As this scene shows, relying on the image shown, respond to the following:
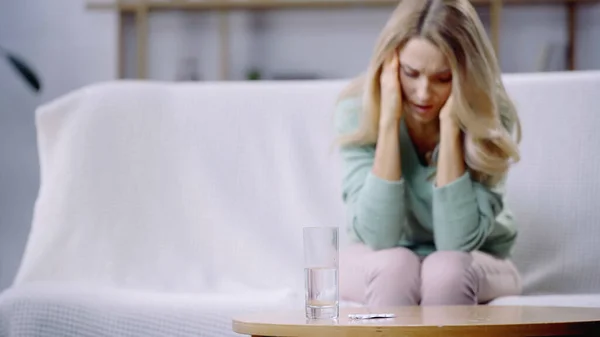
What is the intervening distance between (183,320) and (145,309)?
0.07 meters

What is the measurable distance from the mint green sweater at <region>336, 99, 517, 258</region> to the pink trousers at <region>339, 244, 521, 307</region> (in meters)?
0.08

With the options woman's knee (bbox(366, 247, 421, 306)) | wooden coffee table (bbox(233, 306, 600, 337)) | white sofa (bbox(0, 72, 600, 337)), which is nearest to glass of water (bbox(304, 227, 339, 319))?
wooden coffee table (bbox(233, 306, 600, 337))

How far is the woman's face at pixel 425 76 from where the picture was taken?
1661 millimetres

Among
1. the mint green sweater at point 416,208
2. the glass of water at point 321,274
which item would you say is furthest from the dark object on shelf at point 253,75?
the glass of water at point 321,274

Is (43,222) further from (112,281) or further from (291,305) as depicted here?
(291,305)

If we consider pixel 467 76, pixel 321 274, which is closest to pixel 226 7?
pixel 467 76

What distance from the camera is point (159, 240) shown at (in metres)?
1.96

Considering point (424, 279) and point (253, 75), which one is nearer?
point (424, 279)

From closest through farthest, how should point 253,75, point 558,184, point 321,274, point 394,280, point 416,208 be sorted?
1. point 321,274
2. point 394,280
3. point 416,208
4. point 558,184
5. point 253,75

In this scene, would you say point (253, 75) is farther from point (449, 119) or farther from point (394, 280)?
point (394, 280)

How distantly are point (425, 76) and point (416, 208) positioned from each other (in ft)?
0.78

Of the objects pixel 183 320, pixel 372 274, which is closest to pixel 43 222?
pixel 183 320

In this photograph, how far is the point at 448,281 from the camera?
4.68 feet

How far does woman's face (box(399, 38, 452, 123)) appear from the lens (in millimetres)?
1661
